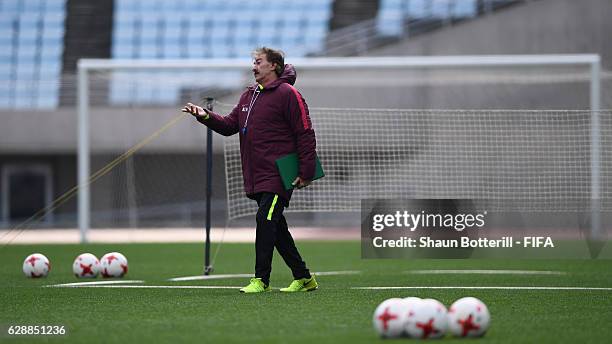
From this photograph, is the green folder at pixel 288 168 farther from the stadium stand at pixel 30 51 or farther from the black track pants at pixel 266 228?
the stadium stand at pixel 30 51

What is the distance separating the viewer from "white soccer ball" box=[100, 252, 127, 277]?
10.5 meters

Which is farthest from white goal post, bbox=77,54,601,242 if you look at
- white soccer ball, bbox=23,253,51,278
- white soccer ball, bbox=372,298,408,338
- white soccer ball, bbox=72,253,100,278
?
white soccer ball, bbox=372,298,408,338

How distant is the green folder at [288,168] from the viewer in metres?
8.31

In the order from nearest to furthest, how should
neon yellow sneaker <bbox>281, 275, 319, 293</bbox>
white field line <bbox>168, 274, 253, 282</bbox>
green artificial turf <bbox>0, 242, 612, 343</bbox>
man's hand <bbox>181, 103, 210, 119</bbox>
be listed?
green artificial turf <bbox>0, 242, 612, 343</bbox> < man's hand <bbox>181, 103, 210, 119</bbox> < neon yellow sneaker <bbox>281, 275, 319, 293</bbox> < white field line <bbox>168, 274, 253, 282</bbox>

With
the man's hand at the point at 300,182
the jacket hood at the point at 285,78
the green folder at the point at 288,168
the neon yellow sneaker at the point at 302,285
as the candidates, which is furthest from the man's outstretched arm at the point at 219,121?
the neon yellow sneaker at the point at 302,285

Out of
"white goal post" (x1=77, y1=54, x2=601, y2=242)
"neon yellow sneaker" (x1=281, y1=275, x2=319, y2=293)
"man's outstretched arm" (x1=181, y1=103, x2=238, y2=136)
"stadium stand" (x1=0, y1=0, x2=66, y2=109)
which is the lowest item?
"neon yellow sneaker" (x1=281, y1=275, x2=319, y2=293)

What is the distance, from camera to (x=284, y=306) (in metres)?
7.21

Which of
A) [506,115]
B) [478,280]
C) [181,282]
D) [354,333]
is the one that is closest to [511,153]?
[506,115]

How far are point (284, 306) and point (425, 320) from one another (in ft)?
6.97

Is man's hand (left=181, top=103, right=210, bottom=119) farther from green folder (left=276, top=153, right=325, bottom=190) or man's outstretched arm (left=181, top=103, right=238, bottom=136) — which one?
green folder (left=276, top=153, right=325, bottom=190)

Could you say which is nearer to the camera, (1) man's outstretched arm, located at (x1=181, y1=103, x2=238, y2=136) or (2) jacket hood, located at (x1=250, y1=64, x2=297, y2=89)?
(2) jacket hood, located at (x1=250, y1=64, x2=297, y2=89)

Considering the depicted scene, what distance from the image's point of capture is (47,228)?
2788 centimetres

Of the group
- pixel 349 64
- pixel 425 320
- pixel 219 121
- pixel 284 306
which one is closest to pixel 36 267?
pixel 219 121

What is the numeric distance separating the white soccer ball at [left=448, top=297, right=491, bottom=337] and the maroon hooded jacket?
307cm
